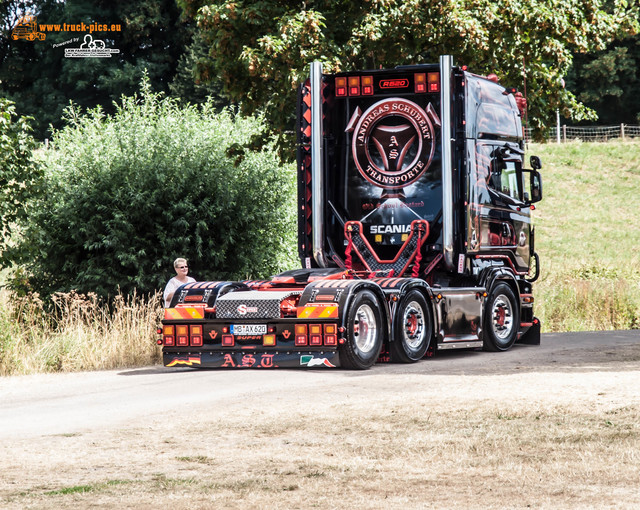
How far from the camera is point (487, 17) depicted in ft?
59.8

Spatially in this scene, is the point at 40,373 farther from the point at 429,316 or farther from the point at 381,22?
the point at 381,22

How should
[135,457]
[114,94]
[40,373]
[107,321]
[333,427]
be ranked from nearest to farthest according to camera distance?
[135,457] → [333,427] → [40,373] → [107,321] → [114,94]

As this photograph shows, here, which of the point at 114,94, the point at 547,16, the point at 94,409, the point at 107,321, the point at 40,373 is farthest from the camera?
the point at 114,94

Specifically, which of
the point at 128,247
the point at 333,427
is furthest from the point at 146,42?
the point at 333,427

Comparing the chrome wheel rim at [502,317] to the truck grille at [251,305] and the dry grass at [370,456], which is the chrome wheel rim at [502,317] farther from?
the dry grass at [370,456]

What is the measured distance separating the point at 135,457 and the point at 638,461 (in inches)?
135

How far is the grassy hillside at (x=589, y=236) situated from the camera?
21.4 metres

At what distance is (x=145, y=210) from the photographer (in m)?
18.5

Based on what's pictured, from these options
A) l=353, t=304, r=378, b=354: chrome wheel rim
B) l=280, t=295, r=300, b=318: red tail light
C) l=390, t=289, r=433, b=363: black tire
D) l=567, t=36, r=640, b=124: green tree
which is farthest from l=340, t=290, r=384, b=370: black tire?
l=567, t=36, r=640, b=124: green tree

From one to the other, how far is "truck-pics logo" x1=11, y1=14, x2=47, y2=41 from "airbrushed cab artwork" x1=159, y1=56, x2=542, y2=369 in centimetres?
4971

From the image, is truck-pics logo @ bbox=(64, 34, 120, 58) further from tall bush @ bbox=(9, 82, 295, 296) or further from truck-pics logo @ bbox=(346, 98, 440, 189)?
truck-pics logo @ bbox=(346, 98, 440, 189)

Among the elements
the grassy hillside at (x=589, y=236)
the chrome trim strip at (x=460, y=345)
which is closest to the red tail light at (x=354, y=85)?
the chrome trim strip at (x=460, y=345)

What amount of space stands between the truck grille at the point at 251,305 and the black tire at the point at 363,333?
2.64 feet

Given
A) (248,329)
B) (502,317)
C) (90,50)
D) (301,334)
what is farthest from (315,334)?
(90,50)
